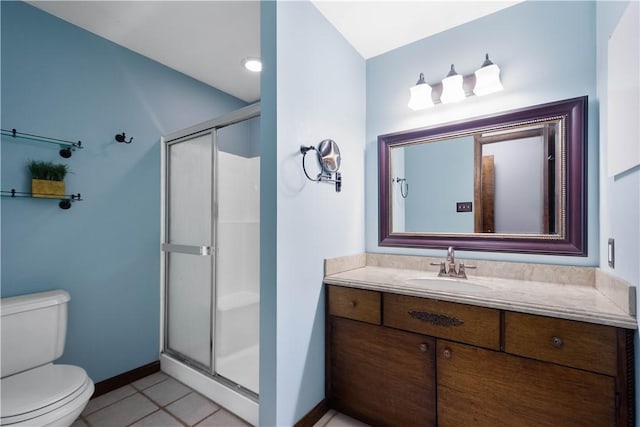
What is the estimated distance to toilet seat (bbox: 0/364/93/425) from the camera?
1158 mm

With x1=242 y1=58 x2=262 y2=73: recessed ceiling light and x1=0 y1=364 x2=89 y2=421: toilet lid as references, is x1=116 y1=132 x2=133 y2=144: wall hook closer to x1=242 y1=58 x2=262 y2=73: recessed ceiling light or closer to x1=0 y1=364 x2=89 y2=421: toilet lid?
x1=242 y1=58 x2=262 y2=73: recessed ceiling light

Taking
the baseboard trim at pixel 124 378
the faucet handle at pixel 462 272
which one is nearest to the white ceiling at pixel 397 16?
the faucet handle at pixel 462 272

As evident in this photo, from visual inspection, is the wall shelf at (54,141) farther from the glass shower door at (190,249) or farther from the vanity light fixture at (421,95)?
the vanity light fixture at (421,95)

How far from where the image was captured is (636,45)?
90 cm

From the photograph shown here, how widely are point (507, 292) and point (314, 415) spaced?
47.4 inches

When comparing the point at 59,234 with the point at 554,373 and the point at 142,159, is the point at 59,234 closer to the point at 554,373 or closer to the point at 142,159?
the point at 142,159

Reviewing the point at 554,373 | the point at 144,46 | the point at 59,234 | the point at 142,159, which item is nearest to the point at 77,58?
the point at 144,46

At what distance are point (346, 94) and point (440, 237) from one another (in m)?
1.15

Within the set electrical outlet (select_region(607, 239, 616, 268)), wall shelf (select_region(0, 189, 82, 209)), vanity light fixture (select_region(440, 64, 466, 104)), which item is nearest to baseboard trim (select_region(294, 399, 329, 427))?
electrical outlet (select_region(607, 239, 616, 268))

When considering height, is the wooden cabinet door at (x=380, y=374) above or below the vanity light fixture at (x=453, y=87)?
below

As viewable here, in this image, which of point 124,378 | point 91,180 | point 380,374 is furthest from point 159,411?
point 91,180

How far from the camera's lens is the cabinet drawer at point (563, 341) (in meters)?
0.99

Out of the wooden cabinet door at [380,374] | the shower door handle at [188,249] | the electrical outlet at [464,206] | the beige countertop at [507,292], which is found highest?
the electrical outlet at [464,206]

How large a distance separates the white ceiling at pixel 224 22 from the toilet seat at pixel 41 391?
80.8 inches
